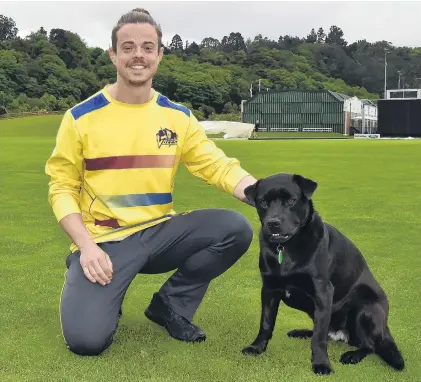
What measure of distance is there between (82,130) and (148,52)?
59cm

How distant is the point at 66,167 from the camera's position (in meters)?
3.88

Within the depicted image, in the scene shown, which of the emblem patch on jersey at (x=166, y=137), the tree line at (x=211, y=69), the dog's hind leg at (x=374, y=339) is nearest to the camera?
the dog's hind leg at (x=374, y=339)

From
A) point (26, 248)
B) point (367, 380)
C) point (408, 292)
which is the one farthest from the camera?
point (26, 248)

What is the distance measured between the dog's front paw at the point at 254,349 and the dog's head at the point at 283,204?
0.64 meters

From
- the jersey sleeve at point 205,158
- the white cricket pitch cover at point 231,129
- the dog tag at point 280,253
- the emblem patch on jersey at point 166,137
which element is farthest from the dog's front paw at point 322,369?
the white cricket pitch cover at point 231,129

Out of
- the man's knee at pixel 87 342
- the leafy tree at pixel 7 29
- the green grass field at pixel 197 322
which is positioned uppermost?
the leafy tree at pixel 7 29

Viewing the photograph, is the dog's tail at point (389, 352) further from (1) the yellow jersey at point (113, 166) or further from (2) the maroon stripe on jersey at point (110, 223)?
(2) the maroon stripe on jersey at point (110, 223)

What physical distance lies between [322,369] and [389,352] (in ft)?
1.25

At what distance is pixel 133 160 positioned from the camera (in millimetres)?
3873

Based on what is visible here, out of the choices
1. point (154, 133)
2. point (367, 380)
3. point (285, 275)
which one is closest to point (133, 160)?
point (154, 133)

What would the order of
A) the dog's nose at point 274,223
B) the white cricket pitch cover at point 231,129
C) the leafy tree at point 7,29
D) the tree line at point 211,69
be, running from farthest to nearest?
1. the leafy tree at point 7,29
2. the tree line at point 211,69
3. the white cricket pitch cover at point 231,129
4. the dog's nose at point 274,223

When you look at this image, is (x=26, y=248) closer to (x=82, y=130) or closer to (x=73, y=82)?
(x=82, y=130)

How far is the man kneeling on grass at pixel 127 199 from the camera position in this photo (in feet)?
12.1

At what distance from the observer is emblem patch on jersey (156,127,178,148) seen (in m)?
3.94
